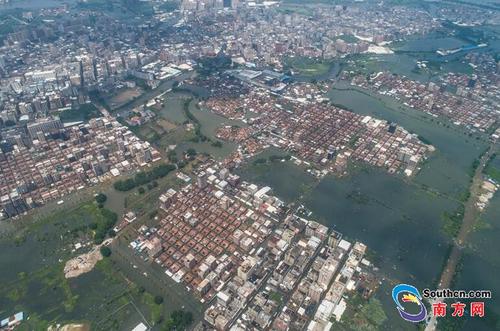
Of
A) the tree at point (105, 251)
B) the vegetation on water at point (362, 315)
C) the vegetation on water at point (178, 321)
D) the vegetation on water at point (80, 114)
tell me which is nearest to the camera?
the vegetation on water at point (178, 321)

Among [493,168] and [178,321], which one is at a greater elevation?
[493,168]

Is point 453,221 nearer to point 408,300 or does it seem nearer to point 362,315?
point 408,300

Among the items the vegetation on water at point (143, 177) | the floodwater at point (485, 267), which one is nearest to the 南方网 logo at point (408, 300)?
the floodwater at point (485, 267)

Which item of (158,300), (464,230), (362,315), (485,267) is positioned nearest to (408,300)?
(362,315)

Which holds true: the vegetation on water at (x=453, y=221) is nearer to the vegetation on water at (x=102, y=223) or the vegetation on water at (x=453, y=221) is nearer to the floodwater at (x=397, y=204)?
the floodwater at (x=397, y=204)

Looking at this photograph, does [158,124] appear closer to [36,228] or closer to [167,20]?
[36,228]

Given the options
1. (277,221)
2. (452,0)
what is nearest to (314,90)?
(277,221)
